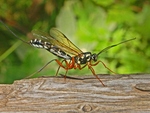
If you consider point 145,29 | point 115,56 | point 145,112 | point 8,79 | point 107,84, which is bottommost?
point 145,112

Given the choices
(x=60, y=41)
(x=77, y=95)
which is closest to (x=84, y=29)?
(x=60, y=41)

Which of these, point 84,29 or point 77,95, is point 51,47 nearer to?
point 77,95

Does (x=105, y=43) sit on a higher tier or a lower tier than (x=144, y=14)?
lower

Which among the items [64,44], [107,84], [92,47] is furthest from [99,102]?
[92,47]

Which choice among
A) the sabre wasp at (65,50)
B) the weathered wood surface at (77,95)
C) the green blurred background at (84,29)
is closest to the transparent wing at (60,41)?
the sabre wasp at (65,50)

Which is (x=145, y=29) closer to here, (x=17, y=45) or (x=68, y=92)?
(x=17, y=45)

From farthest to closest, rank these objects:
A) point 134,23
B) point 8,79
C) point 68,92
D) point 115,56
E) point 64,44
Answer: point 134,23
point 115,56
point 8,79
point 64,44
point 68,92

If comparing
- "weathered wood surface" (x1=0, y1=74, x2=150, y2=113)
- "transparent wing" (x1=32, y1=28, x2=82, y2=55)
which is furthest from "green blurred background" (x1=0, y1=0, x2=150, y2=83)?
"weathered wood surface" (x1=0, y1=74, x2=150, y2=113)

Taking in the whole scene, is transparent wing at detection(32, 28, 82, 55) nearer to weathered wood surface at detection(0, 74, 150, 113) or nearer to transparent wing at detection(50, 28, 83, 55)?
transparent wing at detection(50, 28, 83, 55)
